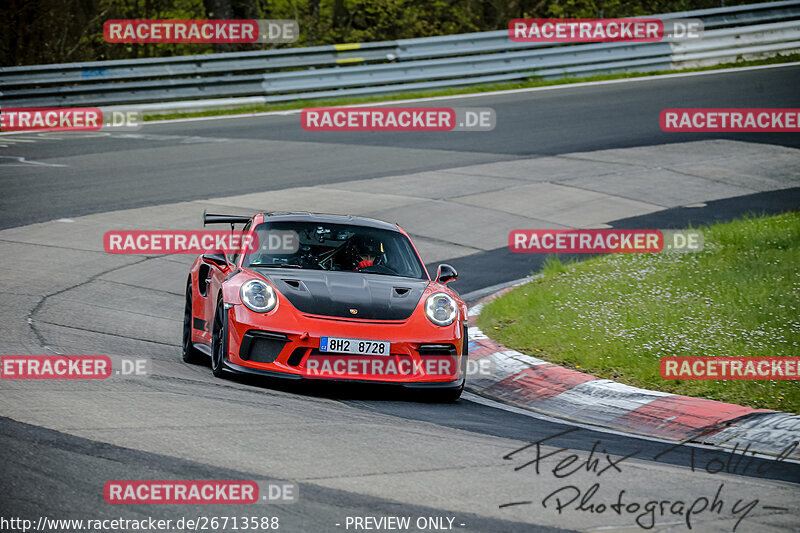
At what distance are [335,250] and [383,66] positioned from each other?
50.3 ft

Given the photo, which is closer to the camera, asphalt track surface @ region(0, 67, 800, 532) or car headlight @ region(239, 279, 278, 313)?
asphalt track surface @ region(0, 67, 800, 532)

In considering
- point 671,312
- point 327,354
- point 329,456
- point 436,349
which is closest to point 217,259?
point 327,354

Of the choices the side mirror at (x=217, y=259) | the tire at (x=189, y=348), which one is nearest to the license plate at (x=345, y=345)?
the side mirror at (x=217, y=259)

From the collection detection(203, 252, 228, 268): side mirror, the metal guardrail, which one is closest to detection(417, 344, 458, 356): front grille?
detection(203, 252, 228, 268): side mirror

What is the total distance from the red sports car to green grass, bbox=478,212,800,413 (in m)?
1.19

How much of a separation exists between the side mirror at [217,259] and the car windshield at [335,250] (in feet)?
0.64

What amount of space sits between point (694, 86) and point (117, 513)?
2107cm

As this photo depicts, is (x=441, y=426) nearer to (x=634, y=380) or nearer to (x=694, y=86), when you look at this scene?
(x=634, y=380)

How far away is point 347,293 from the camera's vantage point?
25.3 feet

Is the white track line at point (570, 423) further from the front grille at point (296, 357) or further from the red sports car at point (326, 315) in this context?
the front grille at point (296, 357)

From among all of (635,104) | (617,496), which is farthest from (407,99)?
(617,496)

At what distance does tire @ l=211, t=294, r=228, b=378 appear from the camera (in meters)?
7.51

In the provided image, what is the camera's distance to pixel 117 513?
4352 mm

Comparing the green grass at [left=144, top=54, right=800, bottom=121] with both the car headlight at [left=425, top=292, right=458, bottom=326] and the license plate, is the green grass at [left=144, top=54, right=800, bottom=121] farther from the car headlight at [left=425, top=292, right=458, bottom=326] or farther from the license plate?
the license plate
